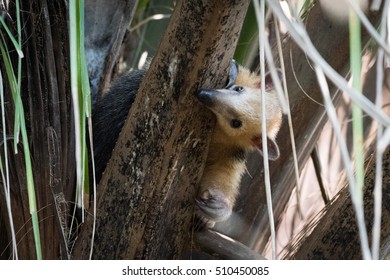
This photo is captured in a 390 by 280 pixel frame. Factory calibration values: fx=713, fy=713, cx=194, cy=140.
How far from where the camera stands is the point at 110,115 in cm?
230

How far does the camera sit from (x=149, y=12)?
3221mm

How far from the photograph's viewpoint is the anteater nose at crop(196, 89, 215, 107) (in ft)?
5.34

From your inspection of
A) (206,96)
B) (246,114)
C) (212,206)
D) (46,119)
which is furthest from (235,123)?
(46,119)

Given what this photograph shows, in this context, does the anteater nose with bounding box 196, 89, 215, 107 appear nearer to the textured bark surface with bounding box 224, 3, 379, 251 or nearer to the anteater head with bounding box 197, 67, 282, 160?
the anteater head with bounding box 197, 67, 282, 160

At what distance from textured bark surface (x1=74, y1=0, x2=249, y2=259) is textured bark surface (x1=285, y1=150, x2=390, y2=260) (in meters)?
0.34

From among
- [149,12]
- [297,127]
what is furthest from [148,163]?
[149,12]

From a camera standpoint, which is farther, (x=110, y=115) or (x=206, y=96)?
(x=110, y=115)

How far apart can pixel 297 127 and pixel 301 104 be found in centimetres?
7

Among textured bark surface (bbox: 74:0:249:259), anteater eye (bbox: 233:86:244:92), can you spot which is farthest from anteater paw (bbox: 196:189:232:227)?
anteater eye (bbox: 233:86:244:92)

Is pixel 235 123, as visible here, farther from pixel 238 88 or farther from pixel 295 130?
pixel 295 130

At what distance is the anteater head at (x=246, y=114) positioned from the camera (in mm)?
1969

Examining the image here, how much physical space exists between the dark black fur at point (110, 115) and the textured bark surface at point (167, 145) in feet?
1.56

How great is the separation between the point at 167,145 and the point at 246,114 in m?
0.52

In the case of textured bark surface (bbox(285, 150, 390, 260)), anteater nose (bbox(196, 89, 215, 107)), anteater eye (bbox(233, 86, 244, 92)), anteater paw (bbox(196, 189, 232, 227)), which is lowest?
anteater paw (bbox(196, 189, 232, 227))
